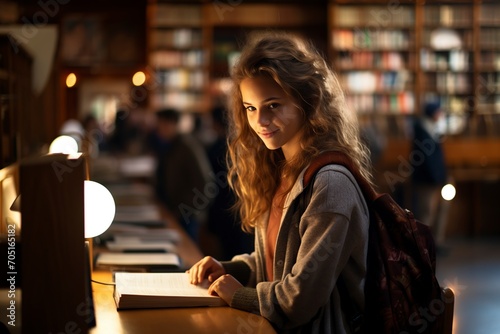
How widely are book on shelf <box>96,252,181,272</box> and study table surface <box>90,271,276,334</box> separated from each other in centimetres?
65

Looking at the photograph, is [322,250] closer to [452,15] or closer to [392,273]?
[392,273]

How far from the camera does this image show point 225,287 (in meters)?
2.25

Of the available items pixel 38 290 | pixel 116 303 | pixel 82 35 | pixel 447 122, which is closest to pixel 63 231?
pixel 38 290

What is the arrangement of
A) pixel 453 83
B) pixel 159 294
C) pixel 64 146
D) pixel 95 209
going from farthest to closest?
1. pixel 453 83
2. pixel 64 146
3. pixel 95 209
4. pixel 159 294

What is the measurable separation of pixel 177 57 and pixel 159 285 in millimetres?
9250

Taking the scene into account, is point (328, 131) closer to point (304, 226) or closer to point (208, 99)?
point (304, 226)

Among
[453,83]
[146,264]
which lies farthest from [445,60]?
[146,264]

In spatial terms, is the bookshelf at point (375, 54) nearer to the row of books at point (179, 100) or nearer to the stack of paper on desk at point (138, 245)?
the row of books at point (179, 100)

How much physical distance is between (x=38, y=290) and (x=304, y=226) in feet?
2.19

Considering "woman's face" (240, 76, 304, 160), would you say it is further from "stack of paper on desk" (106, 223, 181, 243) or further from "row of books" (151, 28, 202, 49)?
"row of books" (151, 28, 202, 49)

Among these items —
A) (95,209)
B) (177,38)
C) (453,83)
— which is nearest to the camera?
(95,209)

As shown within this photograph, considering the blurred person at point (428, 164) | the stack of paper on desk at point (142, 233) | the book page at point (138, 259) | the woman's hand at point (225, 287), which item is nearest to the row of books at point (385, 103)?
the blurred person at point (428, 164)

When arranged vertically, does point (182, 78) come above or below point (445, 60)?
below

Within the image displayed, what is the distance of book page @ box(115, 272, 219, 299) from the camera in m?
2.26
